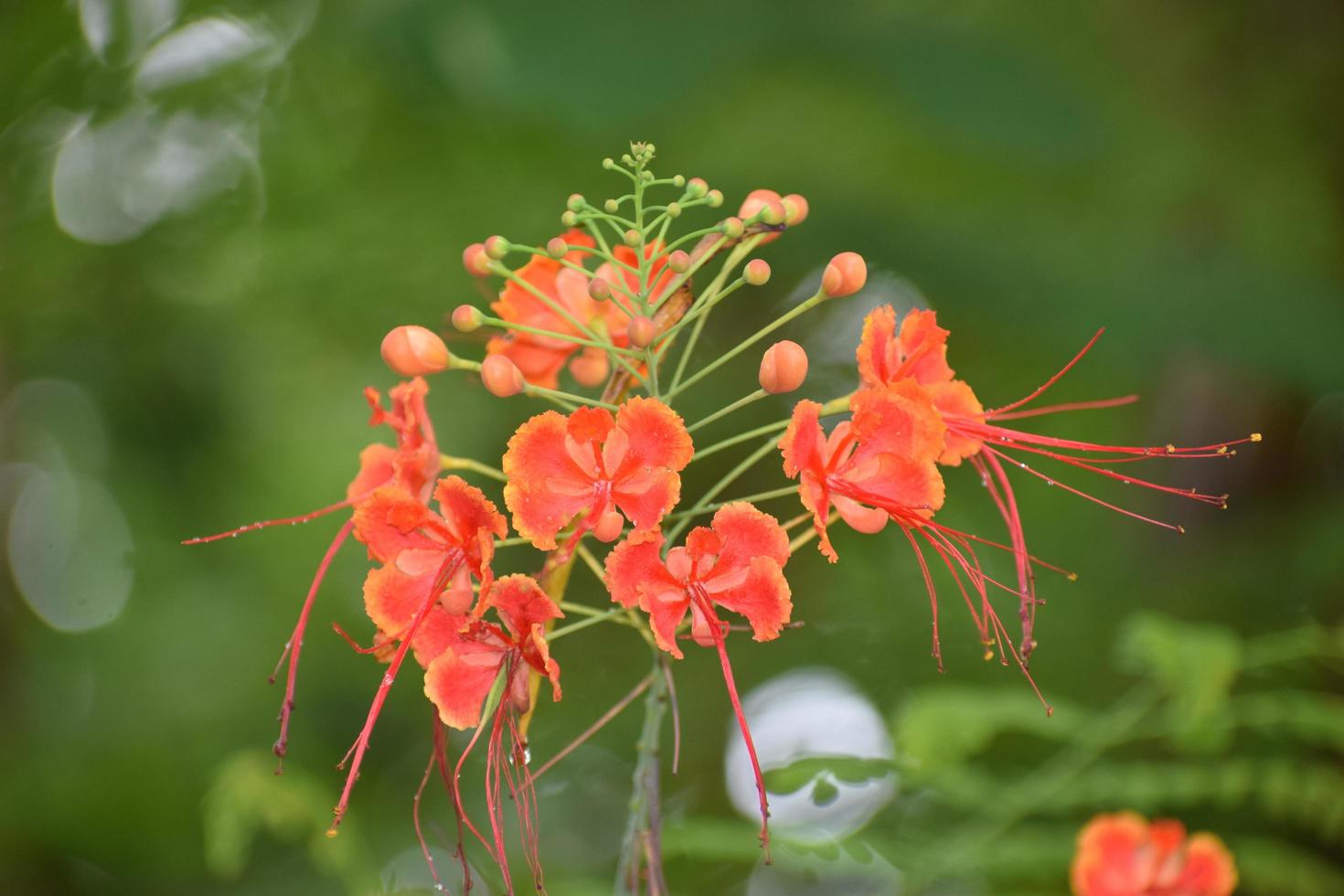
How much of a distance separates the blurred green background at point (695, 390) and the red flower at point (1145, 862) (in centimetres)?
23

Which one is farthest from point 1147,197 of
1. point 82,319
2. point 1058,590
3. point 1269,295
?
point 82,319

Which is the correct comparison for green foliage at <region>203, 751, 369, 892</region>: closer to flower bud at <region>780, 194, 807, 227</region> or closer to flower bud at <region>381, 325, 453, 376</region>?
flower bud at <region>381, 325, 453, 376</region>

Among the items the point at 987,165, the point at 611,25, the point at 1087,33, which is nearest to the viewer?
the point at 611,25

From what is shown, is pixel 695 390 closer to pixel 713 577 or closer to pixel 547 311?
pixel 547 311

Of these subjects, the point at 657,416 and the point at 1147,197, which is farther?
the point at 1147,197

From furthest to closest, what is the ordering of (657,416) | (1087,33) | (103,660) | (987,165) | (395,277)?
(103,660) → (1087,33) → (395,277) → (987,165) → (657,416)

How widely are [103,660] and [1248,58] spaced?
14.6ft

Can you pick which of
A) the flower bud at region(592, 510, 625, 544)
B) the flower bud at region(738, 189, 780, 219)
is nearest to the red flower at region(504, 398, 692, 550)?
the flower bud at region(592, 510, 625, 544)

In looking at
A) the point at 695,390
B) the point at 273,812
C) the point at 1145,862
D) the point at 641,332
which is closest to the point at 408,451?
the point at 641,332

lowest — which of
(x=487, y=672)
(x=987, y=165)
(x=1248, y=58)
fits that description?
(x=487, y=672)

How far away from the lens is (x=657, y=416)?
1.10m

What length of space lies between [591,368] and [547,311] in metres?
0.11

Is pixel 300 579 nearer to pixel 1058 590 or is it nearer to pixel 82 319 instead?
pixel 82 319

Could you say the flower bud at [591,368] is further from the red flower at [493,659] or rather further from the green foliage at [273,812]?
the green foliage at [273,812]
